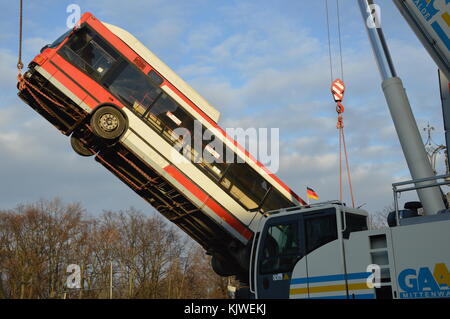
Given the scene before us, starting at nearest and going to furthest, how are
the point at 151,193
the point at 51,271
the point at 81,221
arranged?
1. the point at 151,193
2. the point at 51,271
3. the point at 81,221

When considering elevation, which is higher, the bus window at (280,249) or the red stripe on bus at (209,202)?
the red stripe on bus at (209,202)

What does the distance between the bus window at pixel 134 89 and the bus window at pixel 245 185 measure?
89.8 inches

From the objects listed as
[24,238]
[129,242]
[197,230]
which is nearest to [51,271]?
[24,238]

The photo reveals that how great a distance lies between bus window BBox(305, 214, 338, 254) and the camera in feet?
21.0

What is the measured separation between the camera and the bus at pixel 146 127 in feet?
33.3

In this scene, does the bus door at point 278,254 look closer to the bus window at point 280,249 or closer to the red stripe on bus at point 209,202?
the bus window at point 280,249

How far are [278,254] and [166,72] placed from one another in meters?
5.47

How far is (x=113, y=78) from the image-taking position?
10398 mm

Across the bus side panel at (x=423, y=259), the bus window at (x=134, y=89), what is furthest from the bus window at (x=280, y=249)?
the bus window at (x=134, y=89)

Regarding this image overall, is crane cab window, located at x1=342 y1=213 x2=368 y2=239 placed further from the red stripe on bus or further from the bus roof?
the bus roof

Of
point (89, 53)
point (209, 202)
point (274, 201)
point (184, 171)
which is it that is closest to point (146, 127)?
point (184, 171)

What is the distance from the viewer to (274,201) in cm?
1109
